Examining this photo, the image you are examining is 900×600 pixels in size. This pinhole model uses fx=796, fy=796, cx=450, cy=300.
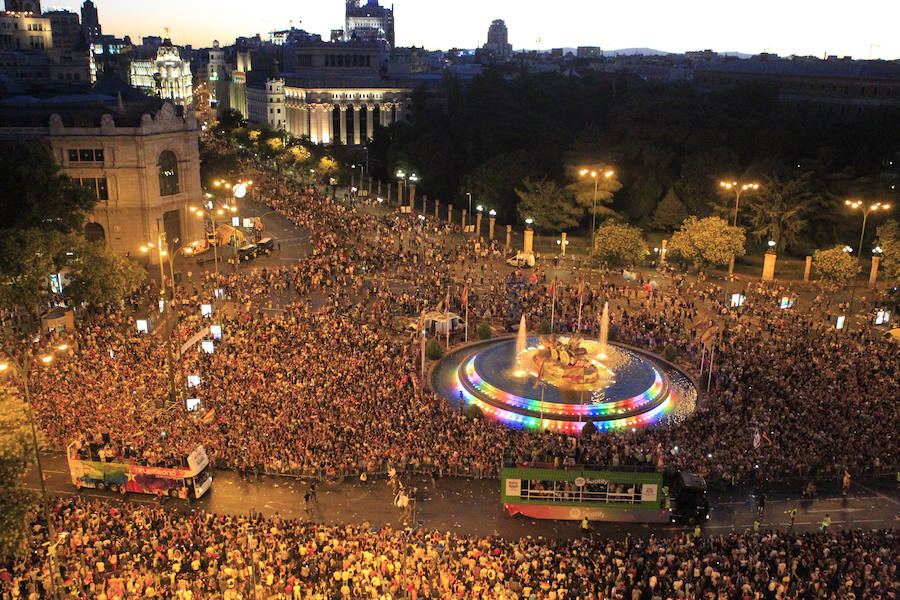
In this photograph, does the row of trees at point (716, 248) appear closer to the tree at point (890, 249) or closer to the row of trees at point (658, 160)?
the tree at point (890, 249)

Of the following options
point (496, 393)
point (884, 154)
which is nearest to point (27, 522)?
point (496, 393)

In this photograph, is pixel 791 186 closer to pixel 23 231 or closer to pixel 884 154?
pixel 884 154

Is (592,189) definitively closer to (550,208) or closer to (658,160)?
(550,208)

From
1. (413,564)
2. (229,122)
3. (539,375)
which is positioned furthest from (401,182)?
(413,564)

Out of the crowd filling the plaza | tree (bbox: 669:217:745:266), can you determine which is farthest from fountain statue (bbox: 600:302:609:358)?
tree (bbox: 669:217:745:266)

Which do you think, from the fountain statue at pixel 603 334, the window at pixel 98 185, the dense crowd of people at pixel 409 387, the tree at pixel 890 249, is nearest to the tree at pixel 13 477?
the dense crowd of people at pixel 409 387
